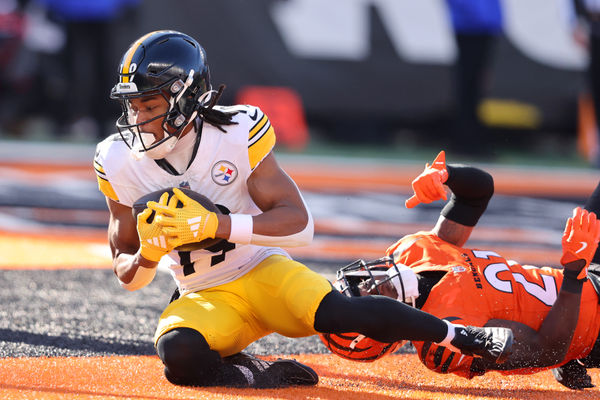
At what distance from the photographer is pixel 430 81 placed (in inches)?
445

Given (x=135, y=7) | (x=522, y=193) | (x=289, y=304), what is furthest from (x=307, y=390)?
(x=135, y=7)

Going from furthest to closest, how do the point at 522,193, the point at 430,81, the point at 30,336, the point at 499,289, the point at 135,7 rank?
the point at 430,81 → the point at 135,7 → the point at 522,193 → the point at 30,336 → the point at 499,289

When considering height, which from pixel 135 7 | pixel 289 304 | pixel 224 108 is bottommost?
pixel 135 7

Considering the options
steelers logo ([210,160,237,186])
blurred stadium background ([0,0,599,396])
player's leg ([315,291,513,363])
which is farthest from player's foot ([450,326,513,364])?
blurred stadium background ([0,0,599,396])

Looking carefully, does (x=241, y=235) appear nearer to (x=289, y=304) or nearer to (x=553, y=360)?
(x=289, y=304)

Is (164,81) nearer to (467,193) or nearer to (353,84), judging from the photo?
(467,193)

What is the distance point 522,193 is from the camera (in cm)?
847

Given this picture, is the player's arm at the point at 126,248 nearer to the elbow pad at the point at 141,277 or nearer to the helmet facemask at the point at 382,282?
the elbow pad at the point at 141,277

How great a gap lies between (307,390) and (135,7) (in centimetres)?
846

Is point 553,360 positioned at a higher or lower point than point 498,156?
higher

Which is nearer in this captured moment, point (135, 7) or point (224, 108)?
point (224, 108)

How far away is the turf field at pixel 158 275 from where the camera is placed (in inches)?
113

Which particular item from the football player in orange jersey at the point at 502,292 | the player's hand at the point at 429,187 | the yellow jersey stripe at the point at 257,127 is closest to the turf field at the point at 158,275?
the football player in orange jersey at the point at 502,292

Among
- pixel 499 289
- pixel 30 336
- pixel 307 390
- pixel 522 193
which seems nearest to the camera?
pixel 307 390
